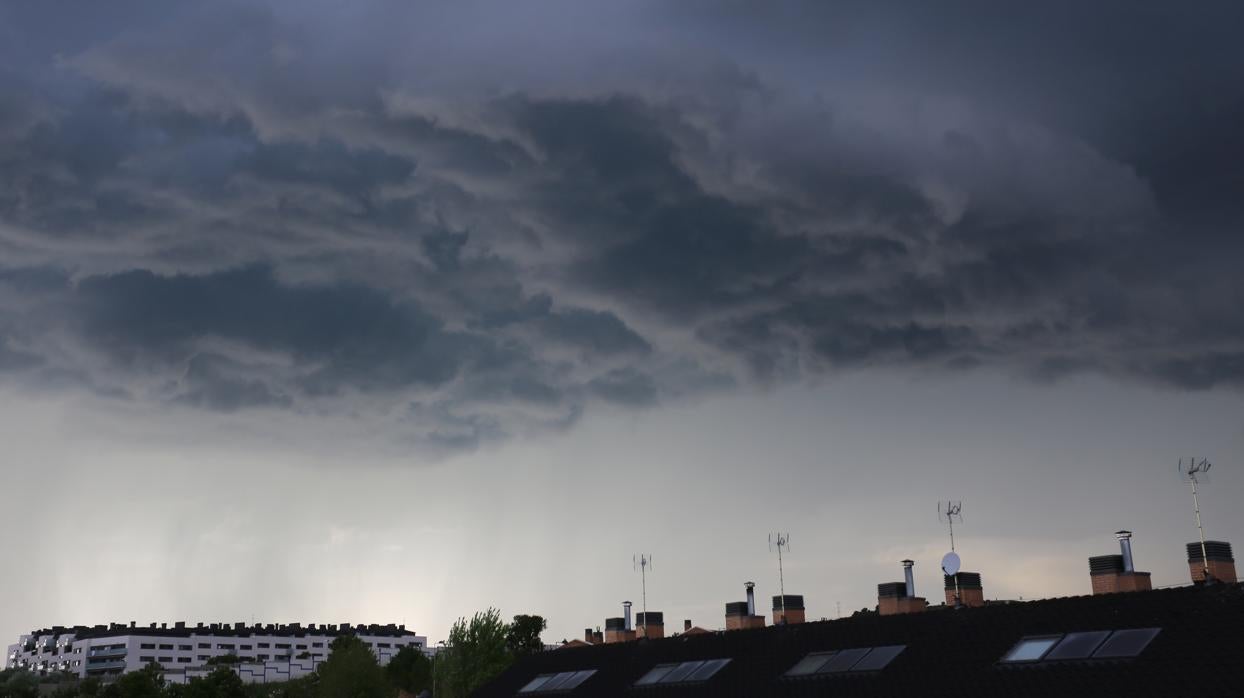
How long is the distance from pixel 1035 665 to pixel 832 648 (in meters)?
9.66

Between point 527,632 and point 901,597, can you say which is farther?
point 527,632

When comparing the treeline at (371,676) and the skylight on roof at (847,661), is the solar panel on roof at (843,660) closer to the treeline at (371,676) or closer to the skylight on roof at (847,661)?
the skylight on roof at (847,661)

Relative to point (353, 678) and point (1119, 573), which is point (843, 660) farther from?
point (353, 678)

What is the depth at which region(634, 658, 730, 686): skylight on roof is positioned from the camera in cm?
4634

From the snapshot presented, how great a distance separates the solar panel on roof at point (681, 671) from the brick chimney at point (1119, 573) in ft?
48.1

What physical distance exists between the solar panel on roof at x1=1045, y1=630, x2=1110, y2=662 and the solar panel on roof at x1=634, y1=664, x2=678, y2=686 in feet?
55.1

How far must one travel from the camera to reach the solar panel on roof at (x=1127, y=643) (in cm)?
3341

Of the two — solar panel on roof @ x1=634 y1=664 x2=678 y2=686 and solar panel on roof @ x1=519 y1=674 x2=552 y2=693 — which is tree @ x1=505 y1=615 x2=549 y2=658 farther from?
solar panel on roof @ x1=634 y1=664 x2=678 y2=686

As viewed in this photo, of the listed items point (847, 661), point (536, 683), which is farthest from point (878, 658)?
point (536, 683)

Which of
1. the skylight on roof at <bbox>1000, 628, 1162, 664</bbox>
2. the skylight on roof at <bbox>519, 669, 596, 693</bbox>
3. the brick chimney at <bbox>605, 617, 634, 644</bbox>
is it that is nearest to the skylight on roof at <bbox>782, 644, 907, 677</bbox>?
the skylight on roof at <bbox>1000, 628, 1162, 664</bbox>

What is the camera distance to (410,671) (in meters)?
153

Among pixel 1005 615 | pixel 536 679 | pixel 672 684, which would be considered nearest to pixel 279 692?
pixel 536 679

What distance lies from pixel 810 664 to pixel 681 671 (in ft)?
21.7

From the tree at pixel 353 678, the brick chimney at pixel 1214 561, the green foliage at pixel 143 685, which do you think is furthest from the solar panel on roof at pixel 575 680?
the green foliage at pixel 143 685
